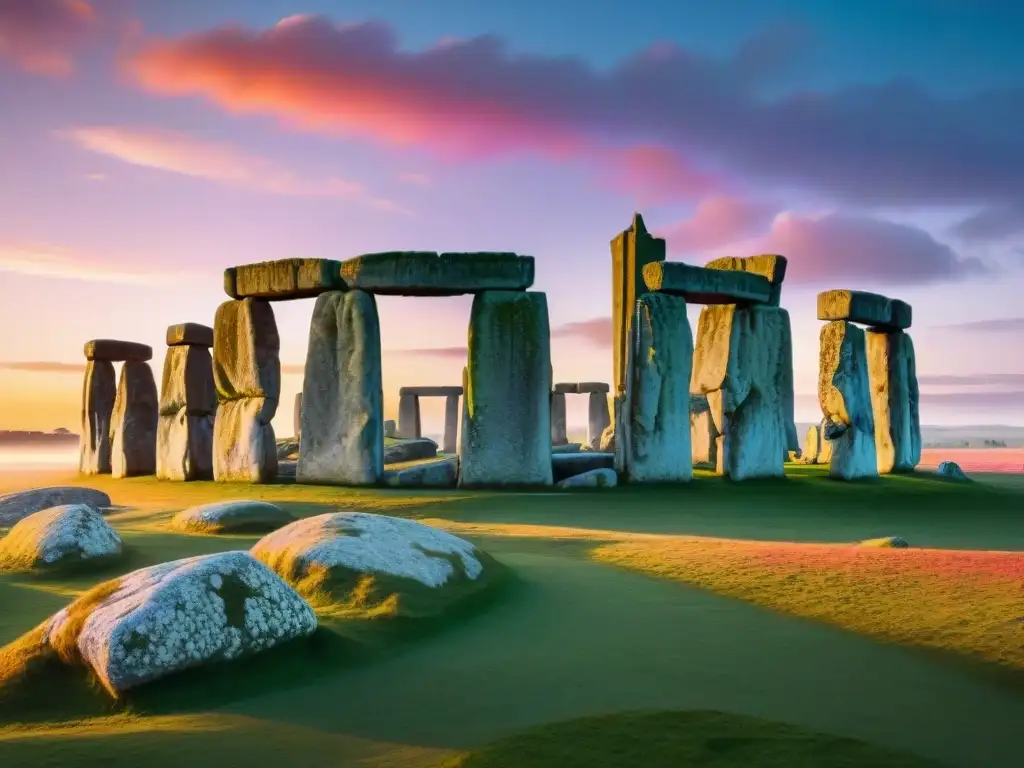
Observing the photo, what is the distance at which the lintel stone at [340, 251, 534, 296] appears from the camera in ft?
42.2

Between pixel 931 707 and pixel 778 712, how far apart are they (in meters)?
0.63

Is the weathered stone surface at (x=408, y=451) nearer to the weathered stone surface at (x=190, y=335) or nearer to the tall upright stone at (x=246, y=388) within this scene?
the weathered stone surface at (x=190, y=335)

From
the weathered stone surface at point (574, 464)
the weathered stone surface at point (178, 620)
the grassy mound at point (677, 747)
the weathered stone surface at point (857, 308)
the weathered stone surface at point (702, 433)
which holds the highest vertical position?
the weathered stone surface at point (857, 308)

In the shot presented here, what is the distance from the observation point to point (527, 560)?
6422 millimetres

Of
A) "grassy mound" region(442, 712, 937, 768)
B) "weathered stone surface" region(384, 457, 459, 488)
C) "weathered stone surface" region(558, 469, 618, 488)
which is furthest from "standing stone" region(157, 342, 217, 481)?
"grassy mound" region(442, 712, 937, 768)

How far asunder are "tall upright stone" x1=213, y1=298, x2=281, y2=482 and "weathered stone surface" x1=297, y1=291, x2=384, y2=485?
0.83 metres

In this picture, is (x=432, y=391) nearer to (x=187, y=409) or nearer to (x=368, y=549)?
(x=187, y=409)

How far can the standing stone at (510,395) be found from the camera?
12.7m

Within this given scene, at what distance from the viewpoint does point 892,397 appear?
16.6 meters

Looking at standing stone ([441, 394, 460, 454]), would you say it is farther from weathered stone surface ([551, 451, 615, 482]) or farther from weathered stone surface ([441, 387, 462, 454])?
weathered stone surface ([551, 451, 615, 482])

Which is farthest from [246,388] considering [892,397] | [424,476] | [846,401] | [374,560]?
[892,397]

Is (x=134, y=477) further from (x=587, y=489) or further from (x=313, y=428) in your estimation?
(x=587, y=489)

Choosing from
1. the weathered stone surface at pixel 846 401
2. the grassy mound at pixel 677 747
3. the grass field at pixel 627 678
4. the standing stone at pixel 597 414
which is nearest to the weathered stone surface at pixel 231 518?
the grass field at pixel 627 678

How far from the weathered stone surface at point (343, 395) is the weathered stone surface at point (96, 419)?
6318 mm
